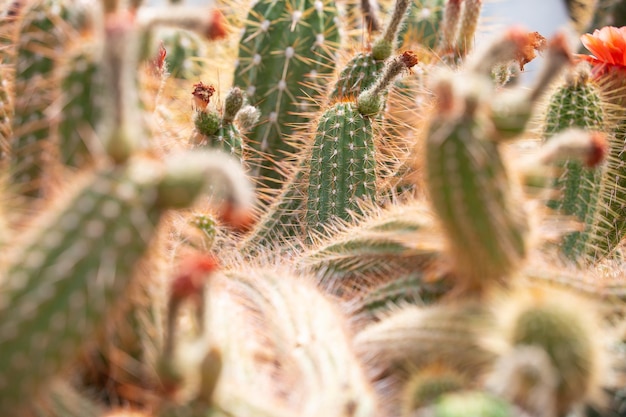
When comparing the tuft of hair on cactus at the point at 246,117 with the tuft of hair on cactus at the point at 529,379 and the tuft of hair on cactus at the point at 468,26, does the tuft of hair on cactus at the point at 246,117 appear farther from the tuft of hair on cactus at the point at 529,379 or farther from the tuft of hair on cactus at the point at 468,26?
the tuft of hair on cactus at the point at 529,379

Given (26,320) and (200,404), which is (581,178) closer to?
(200,404)

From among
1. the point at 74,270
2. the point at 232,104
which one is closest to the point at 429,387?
the point at 74,270

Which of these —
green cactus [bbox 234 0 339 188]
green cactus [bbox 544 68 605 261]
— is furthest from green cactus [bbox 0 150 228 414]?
green cactus [bbox 234 0 339 188]

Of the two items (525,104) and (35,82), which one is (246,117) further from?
(525,104)

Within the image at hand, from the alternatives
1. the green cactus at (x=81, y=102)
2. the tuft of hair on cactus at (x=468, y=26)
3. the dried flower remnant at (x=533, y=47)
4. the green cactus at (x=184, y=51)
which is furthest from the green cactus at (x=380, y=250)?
the green cactus at (x=184, y=51)

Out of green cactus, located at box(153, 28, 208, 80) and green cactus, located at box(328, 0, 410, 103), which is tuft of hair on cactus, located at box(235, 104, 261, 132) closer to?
green cactus, located at box(328, 0, 410, 103)

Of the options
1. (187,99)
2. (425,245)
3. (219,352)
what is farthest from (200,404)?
(187,99)
